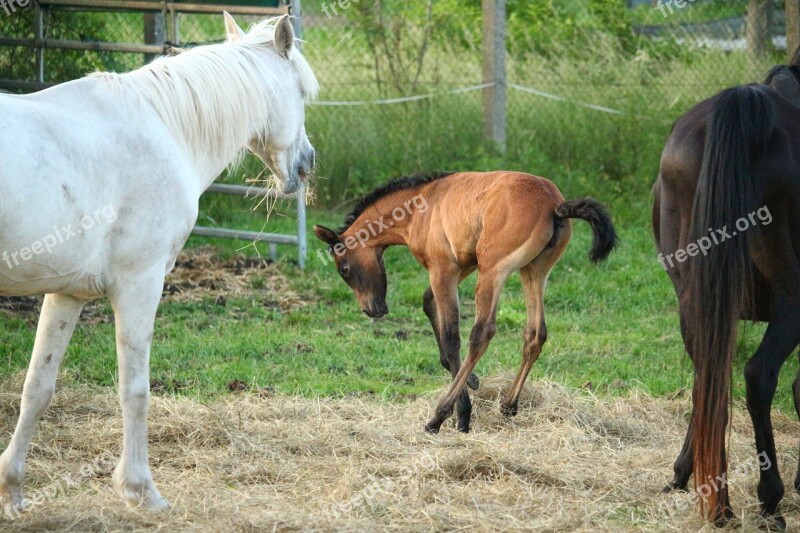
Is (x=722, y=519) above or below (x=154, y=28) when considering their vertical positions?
below

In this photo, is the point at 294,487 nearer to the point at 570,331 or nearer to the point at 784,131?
the point at 784,131

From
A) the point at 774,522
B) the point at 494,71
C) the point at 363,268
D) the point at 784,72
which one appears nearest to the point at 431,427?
the point at 363,268

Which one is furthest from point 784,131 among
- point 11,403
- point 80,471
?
point 11,403

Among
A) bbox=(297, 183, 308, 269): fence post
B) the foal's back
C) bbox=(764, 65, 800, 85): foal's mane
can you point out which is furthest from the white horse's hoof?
bbox=(297, 183, 308, 269): fence post

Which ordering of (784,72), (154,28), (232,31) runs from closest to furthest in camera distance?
(784,72) → (232,31) → (154,28)

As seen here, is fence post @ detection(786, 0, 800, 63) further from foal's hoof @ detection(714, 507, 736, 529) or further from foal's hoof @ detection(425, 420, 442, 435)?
foal's hoof @ detection(714, 507, 736, 529)

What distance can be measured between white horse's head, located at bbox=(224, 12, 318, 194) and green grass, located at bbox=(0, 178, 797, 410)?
38.9 inches

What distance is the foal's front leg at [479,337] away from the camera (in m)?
4.81

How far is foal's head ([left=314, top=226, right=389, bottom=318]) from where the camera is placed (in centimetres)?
566

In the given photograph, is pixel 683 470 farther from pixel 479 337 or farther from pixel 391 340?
pixel 391 340

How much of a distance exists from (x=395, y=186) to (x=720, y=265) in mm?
2611

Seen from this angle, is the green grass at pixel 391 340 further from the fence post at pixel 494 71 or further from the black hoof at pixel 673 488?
the fence post at pixel 494 71

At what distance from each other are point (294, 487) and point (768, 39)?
8.80 m

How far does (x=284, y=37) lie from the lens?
4.02 meters
